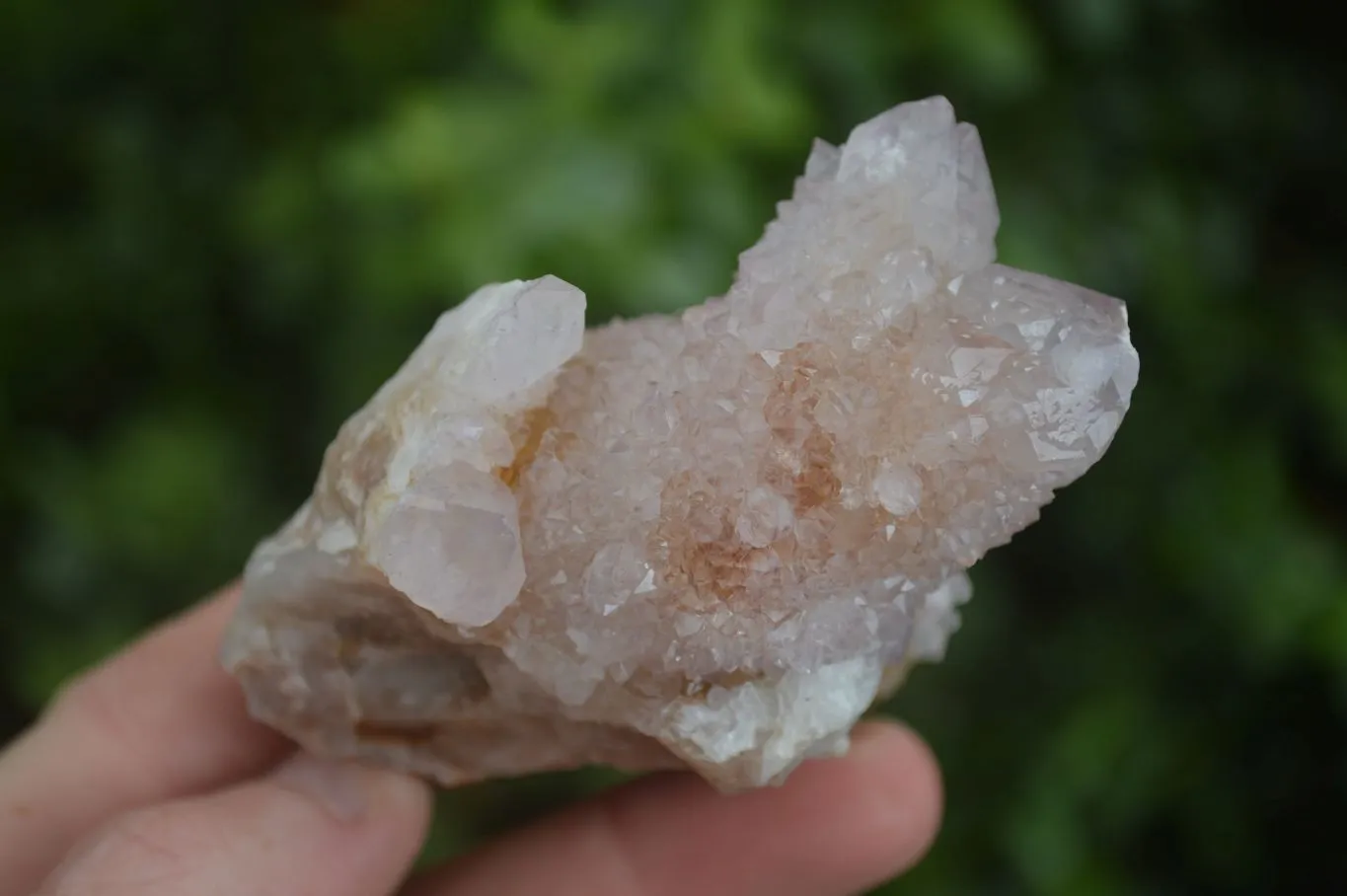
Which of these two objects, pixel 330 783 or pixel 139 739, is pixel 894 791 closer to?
pixel 330 783

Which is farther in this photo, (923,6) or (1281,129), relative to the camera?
(1281,129)

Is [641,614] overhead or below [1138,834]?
overhead

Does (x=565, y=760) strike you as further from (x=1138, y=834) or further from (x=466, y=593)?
(x=1138, y=834)

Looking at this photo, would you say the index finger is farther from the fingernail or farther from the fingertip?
the fingertip

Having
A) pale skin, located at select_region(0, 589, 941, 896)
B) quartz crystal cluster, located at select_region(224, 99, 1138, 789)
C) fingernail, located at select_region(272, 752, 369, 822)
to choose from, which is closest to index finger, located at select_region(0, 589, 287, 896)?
pale skin, located at select_region(0, 589, 941, 896)

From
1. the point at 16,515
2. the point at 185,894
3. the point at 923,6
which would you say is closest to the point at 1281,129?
the point at 923,6

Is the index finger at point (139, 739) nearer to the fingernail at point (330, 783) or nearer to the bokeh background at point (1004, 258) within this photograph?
the fingernail at point (330, 783)
